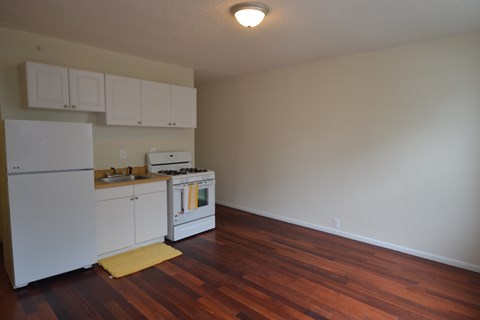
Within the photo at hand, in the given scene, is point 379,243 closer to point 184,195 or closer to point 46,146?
point 184,195

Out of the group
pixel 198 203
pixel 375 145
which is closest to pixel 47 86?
pixel 198 203

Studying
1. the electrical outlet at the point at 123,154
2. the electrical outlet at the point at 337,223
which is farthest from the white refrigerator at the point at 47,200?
the electrical outlet at the point at 337,223

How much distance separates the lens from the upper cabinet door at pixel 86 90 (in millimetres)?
3072

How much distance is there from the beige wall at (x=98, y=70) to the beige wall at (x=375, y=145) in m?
1.37

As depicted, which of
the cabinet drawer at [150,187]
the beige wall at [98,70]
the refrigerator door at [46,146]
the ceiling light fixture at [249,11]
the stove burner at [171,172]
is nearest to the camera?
the ceiling light fixture at [249,11]

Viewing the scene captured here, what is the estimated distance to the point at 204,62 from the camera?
408 cm

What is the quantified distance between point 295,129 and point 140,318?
10.6ft

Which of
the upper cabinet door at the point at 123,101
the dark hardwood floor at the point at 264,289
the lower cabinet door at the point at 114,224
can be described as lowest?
the dark hardwood floor at the point at 264,289

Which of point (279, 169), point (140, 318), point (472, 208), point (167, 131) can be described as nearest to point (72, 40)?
point (167, 131)

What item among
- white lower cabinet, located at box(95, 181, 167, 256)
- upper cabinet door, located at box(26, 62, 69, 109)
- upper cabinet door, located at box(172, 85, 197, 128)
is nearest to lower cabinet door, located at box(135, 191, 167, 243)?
white lower cabinet, located at box(95, 181, 167, 256)

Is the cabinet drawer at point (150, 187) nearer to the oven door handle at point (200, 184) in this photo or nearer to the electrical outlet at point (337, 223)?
the oven door handle at point (200, 184)

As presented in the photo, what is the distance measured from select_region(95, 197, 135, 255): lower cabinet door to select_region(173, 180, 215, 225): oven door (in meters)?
0.57

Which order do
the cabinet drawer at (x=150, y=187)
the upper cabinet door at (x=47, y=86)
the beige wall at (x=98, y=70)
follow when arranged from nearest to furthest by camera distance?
the upper cabinet door at (x=47, y=86) → the beige wall at (x=98, y=70) → the cabinet drawer at (x=150, y=187)

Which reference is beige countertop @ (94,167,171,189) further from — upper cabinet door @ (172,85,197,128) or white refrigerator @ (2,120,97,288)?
upper cabinet door @ (172,85,197,128)
